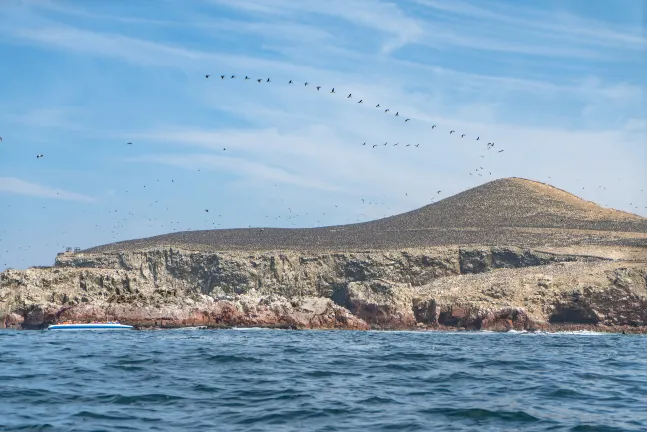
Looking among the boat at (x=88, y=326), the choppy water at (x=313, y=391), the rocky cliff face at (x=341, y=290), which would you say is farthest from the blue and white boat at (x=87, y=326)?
the choppy water at (x=313, y=391)

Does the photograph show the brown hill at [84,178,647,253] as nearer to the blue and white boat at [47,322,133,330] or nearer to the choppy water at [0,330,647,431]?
the blue and white boat at [47,322,133,330]

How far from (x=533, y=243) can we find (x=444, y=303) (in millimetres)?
29917

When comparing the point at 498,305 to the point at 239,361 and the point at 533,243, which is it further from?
the point at 239,361

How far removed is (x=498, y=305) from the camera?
83125 millimetres

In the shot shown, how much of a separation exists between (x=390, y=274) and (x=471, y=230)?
847 inches

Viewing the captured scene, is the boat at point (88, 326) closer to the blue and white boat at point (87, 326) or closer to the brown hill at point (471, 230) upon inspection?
the blue and white boat at point (87, 326)

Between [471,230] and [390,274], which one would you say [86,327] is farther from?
[471,230]

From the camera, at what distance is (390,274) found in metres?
105

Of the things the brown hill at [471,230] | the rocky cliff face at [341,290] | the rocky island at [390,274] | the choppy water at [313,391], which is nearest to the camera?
the choppy water at [313,391]

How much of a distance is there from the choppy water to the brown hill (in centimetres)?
7710

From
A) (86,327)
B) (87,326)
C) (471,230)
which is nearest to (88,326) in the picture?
(87,326)

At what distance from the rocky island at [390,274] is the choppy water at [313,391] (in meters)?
44.0

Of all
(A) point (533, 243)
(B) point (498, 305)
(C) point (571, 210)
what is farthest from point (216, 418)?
(C) point (571, 210)

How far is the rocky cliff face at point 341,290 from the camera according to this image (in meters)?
78.6
